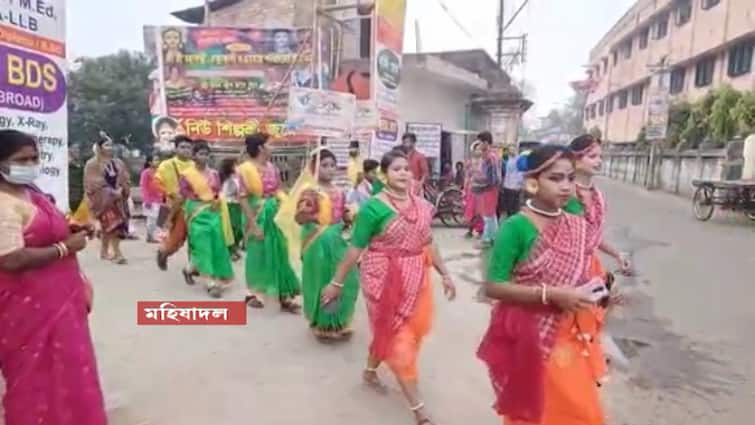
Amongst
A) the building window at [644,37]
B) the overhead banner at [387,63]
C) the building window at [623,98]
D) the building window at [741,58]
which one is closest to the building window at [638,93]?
the building window at [623,98]

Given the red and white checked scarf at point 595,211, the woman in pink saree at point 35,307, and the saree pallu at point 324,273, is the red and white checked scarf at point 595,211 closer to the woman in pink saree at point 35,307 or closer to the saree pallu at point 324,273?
the saree pallu at point 324,273

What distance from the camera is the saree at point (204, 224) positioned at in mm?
5848

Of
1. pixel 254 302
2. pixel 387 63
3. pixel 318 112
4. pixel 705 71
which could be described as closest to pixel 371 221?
pixel 318 112

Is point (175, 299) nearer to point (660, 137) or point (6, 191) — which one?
point (6, 191)

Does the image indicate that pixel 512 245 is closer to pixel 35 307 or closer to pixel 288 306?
pixel 35 307

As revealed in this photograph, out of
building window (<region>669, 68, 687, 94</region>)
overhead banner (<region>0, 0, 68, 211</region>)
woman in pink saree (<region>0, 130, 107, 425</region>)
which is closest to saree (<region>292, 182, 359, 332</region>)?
overhead banner (<region>0, 0, 68, 211</region>)

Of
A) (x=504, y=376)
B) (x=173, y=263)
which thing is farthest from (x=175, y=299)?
(x=504, y=376)

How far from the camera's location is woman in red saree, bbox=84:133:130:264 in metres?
7.54

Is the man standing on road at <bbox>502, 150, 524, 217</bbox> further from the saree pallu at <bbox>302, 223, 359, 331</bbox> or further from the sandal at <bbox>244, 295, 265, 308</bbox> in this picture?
the saree pallu at <bbox>302, 223, 359, 331</bbox>

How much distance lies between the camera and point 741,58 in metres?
21.4

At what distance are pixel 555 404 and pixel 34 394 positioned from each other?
196cm

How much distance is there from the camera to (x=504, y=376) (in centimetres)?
244
